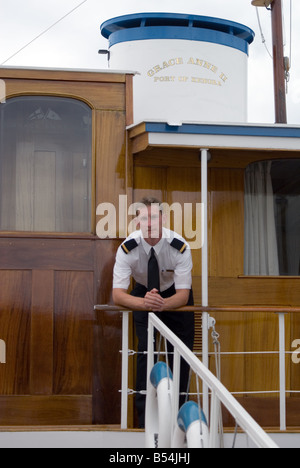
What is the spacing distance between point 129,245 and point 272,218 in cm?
157

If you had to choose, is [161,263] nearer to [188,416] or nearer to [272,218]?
[272,218]

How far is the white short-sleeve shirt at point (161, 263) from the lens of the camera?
5262mm

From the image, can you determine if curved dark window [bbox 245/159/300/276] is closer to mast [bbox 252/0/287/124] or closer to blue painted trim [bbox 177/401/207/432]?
mast [bbox 252/0/287/124]

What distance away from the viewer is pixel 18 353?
5.66m

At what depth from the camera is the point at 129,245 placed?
529 centimetres

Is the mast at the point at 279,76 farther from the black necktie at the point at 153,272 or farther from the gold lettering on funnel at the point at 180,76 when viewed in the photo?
the black necktie at the point at 153,272

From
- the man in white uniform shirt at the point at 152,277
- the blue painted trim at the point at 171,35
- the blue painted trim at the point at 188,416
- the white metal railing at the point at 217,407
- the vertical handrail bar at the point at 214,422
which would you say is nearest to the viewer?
the white metal railing at the point at 217,407

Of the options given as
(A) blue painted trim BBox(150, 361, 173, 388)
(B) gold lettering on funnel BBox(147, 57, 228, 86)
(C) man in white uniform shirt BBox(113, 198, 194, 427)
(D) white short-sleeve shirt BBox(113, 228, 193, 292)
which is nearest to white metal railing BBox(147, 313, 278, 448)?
(A) blue painted trim BBox(150, 361, 173, 388)

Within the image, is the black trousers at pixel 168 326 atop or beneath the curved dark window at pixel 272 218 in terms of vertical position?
beneath

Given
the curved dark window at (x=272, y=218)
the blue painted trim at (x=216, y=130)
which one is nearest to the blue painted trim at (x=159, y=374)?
the blue painted trim at (x=216, y=130)

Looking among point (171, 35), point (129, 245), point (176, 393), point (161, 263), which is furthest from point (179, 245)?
point (171, 35)

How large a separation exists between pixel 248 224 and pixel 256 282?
48cm

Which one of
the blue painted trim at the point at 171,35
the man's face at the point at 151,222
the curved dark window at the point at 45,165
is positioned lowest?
the man's face at the point at 151,222

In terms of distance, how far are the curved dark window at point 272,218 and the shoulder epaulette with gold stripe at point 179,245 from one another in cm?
108
